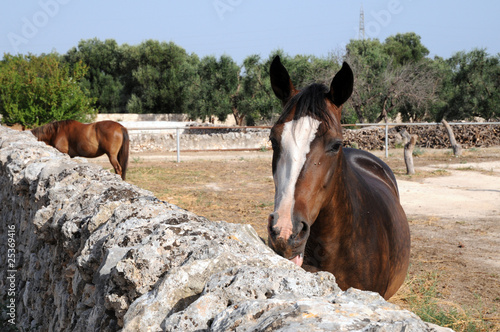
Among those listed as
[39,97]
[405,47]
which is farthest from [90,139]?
[405,47]

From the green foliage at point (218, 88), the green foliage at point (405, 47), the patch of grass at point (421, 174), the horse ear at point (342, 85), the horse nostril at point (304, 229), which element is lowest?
the patch of grass at point (421, 174)

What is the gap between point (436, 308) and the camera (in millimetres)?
3439

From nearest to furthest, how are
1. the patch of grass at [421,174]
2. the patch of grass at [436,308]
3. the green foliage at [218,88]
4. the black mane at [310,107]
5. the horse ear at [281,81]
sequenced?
the black mane at [310,107], the horse ear at [281,81], the patch of grass at [436,308], the patch of grass at [421,174], the green foliage at [218,88]

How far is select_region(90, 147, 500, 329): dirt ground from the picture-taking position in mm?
4289

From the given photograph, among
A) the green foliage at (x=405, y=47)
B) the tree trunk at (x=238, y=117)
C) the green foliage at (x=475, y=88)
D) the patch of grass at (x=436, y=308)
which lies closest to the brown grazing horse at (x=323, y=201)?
the patch of grass at (x=436, y=308)

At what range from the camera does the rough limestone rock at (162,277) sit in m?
0.91

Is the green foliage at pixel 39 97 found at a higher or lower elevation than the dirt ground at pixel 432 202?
higher

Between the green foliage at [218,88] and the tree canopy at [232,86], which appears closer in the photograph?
the tree canopy at [232,86]

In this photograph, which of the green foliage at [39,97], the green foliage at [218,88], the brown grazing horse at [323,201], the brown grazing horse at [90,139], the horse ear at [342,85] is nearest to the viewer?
the brown grazing horse at [323,201]

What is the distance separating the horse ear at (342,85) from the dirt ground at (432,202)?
215cm

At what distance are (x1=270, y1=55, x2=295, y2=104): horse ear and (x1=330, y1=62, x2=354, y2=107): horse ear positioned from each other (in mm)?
285

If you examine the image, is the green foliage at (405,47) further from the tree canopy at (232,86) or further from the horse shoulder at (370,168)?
the horse shoulder at (370,168)

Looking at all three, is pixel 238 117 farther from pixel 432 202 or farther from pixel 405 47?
pixel 405 47

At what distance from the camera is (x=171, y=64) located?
4134 cm
